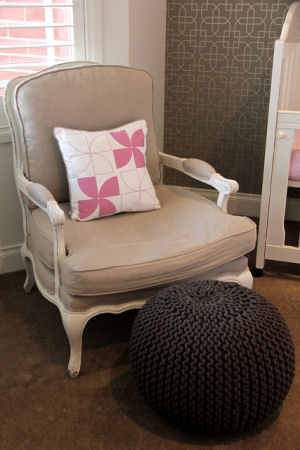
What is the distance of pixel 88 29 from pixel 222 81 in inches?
35.0

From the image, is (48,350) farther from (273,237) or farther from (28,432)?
(273,237)

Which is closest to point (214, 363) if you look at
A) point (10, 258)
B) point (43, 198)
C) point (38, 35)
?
point (43, 198)

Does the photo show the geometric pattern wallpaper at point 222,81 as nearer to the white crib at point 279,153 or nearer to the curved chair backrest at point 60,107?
the white crib at point 279,153

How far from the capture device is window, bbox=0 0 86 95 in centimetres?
241

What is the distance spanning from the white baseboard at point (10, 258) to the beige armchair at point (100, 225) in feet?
0.81

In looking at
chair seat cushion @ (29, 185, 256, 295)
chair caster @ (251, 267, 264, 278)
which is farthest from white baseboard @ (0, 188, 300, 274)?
chair seat cushion @ (29, 185, 256, 295)

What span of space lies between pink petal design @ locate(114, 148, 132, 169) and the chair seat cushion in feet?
0.69

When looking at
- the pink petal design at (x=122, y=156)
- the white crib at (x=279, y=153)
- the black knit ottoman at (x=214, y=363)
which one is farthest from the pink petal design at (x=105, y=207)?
the white crib at (x=279, y=153)

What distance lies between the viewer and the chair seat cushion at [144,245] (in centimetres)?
187

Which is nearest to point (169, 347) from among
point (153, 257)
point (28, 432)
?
point (153, 257)

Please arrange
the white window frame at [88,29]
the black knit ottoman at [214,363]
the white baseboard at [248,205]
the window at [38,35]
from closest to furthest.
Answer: the black knit ottoman at [214,363]
the window at [38,35]
the white window frame at [88,29]
the white baseboard at [248,205]

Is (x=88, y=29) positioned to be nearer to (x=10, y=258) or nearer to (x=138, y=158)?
(x=138, y=158)

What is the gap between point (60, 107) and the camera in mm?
2258

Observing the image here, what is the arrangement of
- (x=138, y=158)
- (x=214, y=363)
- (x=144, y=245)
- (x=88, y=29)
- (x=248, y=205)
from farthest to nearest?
1. (x=248, y=205)
2. (x=88, y=29)
3. (x=138, y=158)
4. (x=144, y=245)
5. (x=214, y=363)
